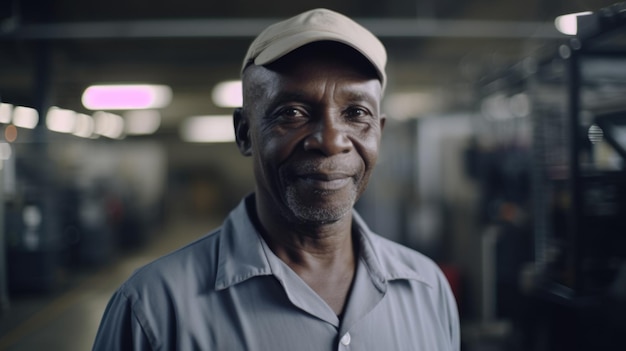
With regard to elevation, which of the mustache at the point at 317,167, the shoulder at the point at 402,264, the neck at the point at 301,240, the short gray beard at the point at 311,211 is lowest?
the shoulder at the point at 402,264

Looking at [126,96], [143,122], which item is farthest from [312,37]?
[143,122]

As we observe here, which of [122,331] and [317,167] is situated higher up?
[317,167]

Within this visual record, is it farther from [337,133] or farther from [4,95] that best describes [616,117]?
[4,95]

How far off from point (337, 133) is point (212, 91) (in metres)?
7.94

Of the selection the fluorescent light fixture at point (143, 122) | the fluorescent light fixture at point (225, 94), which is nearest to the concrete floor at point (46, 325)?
the fluorescent light fixture at point (225, 94)

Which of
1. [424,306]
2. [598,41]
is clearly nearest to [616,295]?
[598,41]

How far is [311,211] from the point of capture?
0.96 metres

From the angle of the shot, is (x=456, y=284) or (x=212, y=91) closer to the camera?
(x=456, y=284)

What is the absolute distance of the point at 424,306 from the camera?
112 centimetres

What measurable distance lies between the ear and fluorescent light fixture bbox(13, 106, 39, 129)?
1.48 meters

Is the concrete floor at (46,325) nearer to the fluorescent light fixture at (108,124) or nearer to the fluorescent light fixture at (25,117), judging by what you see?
the fluorescent light fixture at (25,117)

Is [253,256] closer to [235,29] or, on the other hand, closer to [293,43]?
[293,43]

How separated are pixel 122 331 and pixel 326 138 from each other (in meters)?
0.53

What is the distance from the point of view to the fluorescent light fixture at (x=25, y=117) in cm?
212
